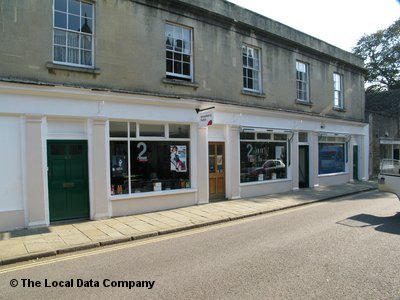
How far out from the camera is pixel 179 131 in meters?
11.9

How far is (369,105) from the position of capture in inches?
1067

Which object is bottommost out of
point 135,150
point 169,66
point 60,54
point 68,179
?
point 68,179

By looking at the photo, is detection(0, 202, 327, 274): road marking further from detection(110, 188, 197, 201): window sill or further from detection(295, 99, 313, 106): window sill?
detection(295, 99, 313, 106): window sill

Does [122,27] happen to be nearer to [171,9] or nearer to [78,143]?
[171,9]

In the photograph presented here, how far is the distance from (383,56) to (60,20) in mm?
39883

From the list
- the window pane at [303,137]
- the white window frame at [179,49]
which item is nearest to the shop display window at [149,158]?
the white window frame at [179,49]

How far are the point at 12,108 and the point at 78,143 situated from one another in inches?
76.2

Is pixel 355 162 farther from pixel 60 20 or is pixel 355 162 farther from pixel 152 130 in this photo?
pixel 60 20

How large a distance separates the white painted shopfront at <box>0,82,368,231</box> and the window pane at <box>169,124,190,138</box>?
0.04 metres

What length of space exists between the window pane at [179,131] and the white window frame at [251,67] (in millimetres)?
3648

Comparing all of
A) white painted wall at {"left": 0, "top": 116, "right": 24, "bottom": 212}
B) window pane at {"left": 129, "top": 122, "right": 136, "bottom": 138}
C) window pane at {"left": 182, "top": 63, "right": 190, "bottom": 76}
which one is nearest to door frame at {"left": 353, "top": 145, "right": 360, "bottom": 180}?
window pane at {"left": 182, "top": 63, "right": 190, "bottom": 76}

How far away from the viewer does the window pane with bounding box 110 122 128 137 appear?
10.4m
